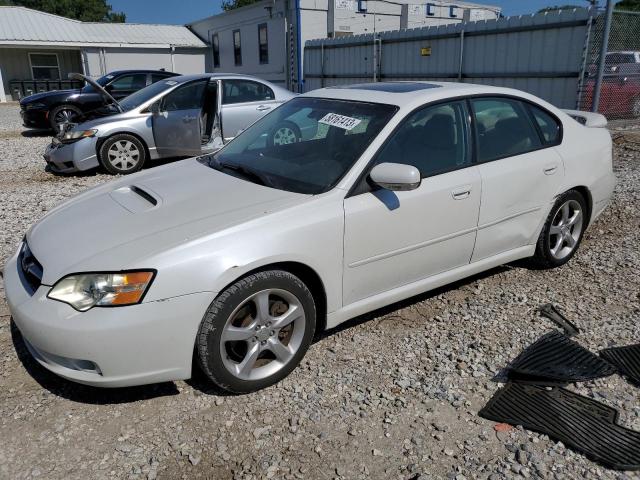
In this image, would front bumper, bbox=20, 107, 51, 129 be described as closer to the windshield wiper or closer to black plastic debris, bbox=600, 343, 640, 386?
the windshield wiper

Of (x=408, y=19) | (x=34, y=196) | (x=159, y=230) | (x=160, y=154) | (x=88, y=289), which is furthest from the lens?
(x=408, y=19)

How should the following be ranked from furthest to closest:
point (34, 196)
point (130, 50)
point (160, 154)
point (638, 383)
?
point (130, 50) → point (160, 154) → point (34, 196) → point (638, 383)

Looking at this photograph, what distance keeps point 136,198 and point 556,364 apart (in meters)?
2.73

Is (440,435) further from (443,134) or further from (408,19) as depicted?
(408,19)

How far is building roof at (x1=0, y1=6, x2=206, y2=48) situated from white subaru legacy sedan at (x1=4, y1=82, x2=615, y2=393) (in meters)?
26.8

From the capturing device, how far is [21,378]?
3.01 meters

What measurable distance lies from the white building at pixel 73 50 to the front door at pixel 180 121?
68.6ft

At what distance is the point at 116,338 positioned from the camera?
7.99 ft

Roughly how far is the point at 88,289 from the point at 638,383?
2.96 metres

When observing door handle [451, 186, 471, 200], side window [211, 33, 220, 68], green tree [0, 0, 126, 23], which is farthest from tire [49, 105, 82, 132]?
green tree [0, 0, 126, 23]

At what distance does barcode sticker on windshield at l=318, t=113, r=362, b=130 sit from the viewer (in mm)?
3404

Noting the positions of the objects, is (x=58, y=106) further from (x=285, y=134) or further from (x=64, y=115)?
(x=285, y=134)

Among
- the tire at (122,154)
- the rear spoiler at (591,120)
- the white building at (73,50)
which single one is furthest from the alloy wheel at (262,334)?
the white building at (73,50)

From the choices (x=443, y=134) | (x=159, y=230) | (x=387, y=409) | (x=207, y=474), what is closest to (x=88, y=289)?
(x=159, y=230)
